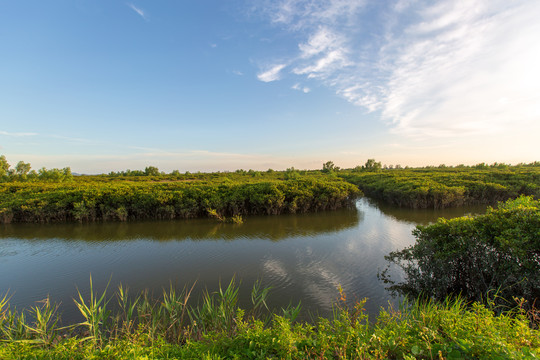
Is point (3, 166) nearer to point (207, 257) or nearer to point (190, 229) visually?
point (190, 229)

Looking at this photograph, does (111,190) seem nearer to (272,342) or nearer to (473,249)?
(272,342)

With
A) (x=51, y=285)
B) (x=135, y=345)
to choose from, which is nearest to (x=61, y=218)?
(x=51, y=285)

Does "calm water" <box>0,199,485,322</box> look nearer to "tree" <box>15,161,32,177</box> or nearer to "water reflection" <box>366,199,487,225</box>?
"water reflection" <box>366,199,487,225</box>

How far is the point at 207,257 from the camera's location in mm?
9156

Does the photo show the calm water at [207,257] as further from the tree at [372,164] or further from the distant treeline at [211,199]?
the tree at [372,164]

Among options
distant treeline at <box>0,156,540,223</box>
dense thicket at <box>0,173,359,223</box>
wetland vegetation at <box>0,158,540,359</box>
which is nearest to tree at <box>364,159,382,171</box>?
distant treeline at <box>0,156,540,223</box>

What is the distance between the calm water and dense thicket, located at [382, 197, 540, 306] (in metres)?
1.38

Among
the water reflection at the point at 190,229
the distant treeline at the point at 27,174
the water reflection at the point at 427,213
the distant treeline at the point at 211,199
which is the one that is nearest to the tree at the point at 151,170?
the distant treeline at the point at 27,174

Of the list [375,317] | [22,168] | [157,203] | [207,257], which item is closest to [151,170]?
[22,168]

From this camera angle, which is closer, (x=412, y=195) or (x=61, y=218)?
(x=61, y=218)

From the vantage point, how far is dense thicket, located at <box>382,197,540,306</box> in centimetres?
464

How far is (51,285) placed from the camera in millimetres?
7098

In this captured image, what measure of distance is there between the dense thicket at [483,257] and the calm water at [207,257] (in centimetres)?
138

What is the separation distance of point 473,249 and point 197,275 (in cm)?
→ 782
